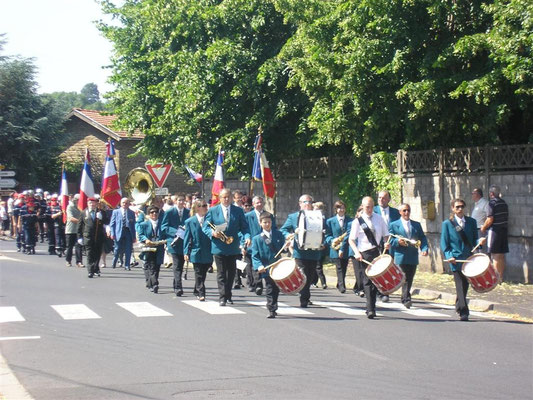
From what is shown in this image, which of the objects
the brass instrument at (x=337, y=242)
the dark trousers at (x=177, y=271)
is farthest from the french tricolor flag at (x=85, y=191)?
the brass instrument at (x=337, y=242)

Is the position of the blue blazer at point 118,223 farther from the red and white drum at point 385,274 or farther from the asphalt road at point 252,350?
Answer: the red and white drum at point 385,274

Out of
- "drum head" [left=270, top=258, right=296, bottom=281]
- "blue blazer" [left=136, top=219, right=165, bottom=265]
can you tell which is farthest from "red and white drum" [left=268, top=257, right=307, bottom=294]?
"blue blazer" [left=136, top=219, right=165, bottom=265]

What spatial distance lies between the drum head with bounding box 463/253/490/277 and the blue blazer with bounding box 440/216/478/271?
26 centimetres

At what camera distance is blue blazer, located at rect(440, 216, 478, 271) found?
13164 millimetres

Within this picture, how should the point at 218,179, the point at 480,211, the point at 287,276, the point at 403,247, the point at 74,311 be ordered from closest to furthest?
1. the point at 287,276
2. the point at 74,311
3. the point at 403,247
4. the point at 480,211
5. the point at 218,179

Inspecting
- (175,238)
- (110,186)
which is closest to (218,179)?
(110,186)

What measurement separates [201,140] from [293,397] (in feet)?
62.1

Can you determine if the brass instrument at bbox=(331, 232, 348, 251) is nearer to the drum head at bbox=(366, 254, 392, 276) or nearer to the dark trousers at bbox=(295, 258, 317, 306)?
the dark trousers at bbox=(295, 258, 317, 306)

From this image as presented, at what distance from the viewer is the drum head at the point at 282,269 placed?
12.9 metres

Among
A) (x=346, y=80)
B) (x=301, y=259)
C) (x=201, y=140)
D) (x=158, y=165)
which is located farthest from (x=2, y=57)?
(x=301, y=259)

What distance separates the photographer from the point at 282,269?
1309 centimetres

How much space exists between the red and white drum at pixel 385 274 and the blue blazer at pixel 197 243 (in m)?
3.54

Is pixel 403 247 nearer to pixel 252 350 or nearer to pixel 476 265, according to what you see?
pixel 476 265

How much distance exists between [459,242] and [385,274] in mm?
1364
